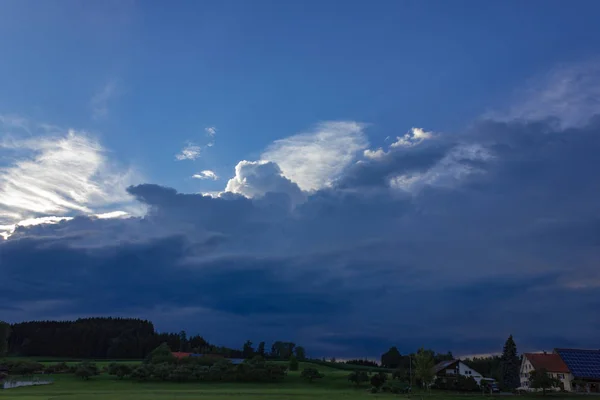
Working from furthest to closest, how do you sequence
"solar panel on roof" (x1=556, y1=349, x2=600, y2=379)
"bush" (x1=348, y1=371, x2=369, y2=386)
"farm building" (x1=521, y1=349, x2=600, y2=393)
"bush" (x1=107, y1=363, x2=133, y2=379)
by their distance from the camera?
"bush" (x1=107, y1=363, x2=133, y2=379), "bush" (x1=348, y1=371, x2=369, y2=386), "solar panel on roof" (x1=556, y1=349, x2=600, y2=379), "farm building" (x1=521, y1=349, x2=600, y2=393)

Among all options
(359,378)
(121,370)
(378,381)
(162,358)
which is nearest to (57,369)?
(162,358)

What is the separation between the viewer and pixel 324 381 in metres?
123

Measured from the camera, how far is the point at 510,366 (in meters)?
118

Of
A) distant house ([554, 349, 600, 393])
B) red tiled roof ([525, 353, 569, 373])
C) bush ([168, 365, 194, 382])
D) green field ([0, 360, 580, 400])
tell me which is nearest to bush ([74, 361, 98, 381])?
green field ([0, 360, 580, 400])

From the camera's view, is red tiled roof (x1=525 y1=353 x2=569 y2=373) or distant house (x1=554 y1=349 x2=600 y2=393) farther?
red tiled roof (x1=525 y1=353 x2=569 y2=373)

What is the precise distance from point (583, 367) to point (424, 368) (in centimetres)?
3613

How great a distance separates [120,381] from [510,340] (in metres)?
86.9

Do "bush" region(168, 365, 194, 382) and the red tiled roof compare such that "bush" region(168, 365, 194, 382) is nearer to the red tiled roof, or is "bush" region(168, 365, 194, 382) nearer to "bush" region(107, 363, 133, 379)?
"bush" region(107, 363, 133, 379)

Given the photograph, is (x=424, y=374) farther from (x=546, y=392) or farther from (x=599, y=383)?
(x=599, y=383)

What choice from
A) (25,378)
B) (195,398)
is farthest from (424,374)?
(25,378)

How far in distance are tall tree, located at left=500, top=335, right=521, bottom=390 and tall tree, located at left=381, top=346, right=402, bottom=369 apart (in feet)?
199

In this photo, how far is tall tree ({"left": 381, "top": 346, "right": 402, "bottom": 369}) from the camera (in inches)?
6973

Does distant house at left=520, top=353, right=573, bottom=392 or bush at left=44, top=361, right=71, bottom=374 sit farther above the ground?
distant house at left=520, top=353, right=573, bottom=392

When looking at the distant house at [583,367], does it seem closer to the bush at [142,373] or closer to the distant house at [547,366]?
the distant house at [547,366]
